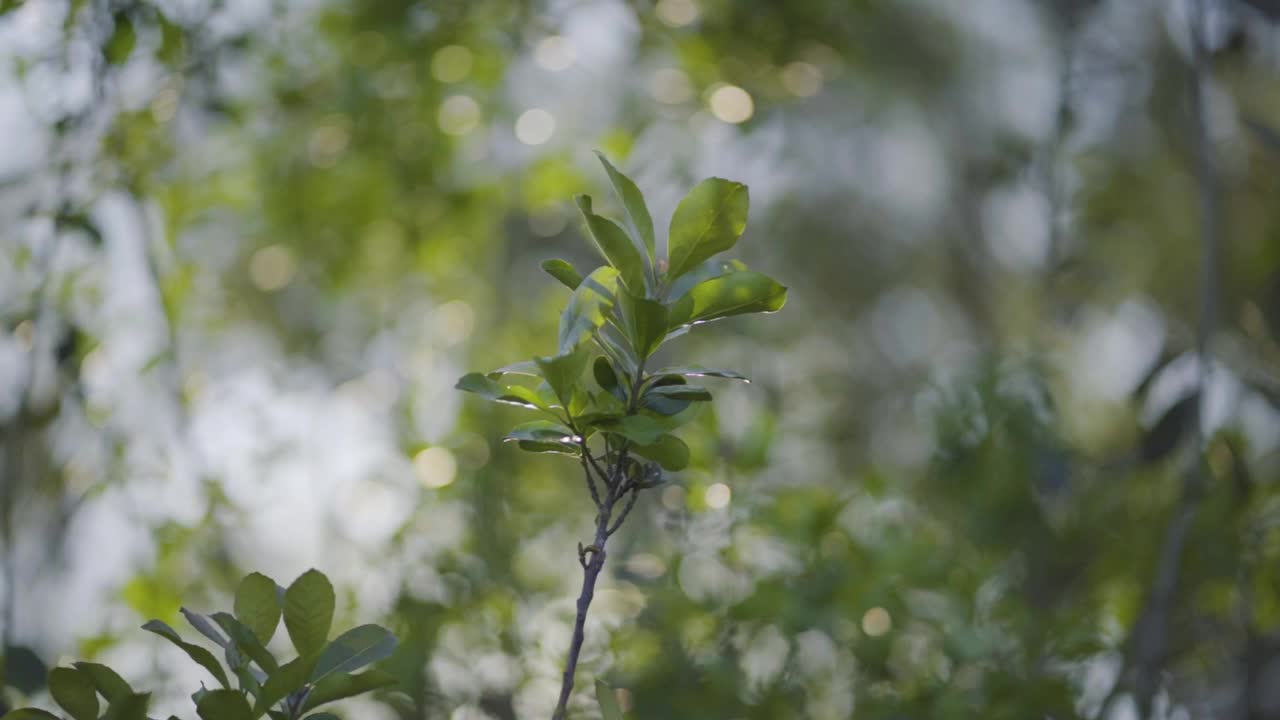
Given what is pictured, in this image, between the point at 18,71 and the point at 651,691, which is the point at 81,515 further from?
the point at 651,691

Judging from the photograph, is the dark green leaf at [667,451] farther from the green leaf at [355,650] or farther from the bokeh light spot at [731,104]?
the bokeh light spot at [731,104]

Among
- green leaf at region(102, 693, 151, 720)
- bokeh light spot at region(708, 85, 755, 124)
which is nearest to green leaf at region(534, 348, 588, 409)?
green leaf at region(102, 693, 151, 720)

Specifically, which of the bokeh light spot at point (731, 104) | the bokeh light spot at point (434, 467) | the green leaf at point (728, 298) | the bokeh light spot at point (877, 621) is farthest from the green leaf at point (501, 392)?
the bokeh light spot at point (731, 104)

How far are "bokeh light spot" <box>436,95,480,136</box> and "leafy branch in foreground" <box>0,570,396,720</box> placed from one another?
1.91 metres

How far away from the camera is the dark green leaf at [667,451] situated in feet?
2.12

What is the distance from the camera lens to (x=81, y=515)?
73.7 inches

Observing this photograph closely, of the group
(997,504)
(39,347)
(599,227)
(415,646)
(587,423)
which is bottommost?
(997,504)

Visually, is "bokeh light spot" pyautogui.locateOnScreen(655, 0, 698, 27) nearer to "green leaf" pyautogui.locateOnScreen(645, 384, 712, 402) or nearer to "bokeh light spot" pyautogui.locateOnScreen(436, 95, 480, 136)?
"bokeh light spot" pyautogui.locateOnScreen(436, 95, 480, 136)

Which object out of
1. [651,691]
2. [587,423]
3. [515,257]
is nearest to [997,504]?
[651,691]

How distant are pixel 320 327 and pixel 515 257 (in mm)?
1209

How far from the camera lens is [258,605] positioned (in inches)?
26.1

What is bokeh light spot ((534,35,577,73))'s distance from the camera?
229 cm

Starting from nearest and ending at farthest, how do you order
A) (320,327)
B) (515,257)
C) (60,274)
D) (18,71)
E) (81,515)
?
(18,71) < (60,274) < (81,515) < (320,327) < (515,257)

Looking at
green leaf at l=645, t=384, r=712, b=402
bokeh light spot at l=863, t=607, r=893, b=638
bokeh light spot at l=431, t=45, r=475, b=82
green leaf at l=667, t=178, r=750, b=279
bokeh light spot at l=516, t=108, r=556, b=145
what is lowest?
bokeh light spot at l=863, t=607, r=893, b=638
